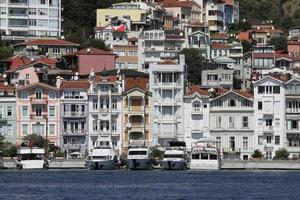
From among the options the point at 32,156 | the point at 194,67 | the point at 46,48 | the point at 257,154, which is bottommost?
the point at 32,156

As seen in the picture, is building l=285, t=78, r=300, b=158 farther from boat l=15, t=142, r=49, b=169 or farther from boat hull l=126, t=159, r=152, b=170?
boat l=15, t=142, r=49, b=169

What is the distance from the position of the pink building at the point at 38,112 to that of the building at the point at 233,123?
44.2 feet

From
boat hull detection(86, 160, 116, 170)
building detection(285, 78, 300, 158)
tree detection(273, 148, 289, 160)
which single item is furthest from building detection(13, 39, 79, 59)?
boat hull detection(86, 160, 116, 170)

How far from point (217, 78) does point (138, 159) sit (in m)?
34.2

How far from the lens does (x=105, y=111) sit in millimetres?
150750

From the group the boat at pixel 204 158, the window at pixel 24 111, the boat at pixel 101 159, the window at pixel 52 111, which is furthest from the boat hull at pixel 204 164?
the window at pixel 24 111

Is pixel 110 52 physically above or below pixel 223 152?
above

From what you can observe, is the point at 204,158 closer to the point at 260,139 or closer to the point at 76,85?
the point at 260,139

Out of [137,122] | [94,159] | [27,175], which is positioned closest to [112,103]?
[137,122]

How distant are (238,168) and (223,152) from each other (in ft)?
25.4

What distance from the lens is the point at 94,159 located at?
13850 centimetres

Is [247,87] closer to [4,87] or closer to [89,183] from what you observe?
[4,87]

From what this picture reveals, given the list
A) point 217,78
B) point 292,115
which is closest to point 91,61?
point 217,78

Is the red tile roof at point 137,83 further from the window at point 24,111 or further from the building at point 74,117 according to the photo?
the window at point 24,111
